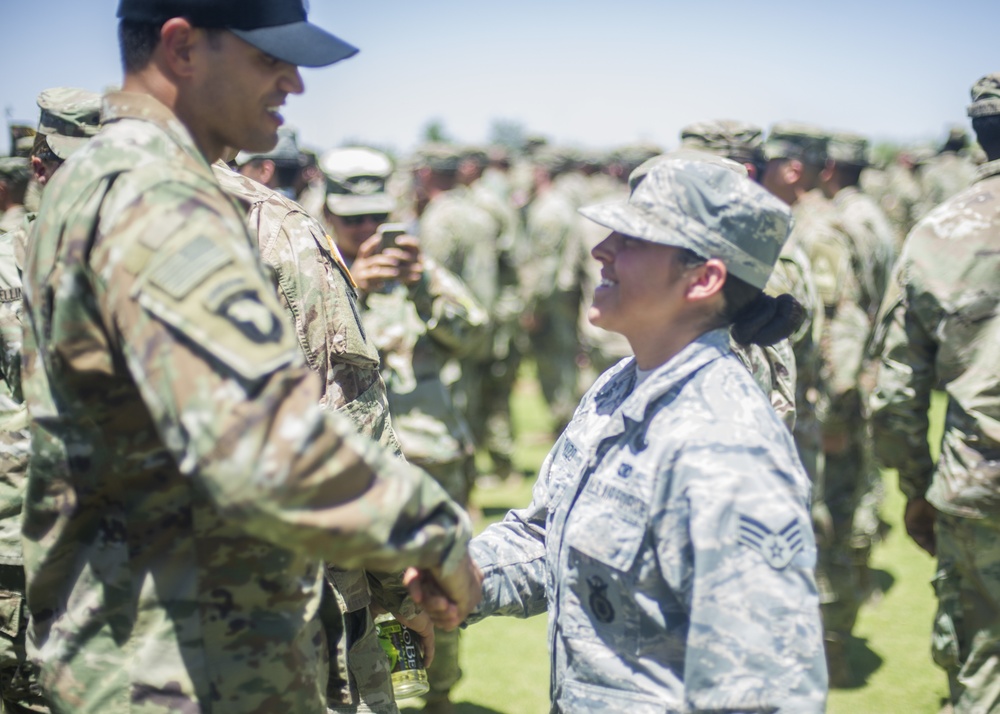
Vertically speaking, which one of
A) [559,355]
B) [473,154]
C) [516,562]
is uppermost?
[516,562]

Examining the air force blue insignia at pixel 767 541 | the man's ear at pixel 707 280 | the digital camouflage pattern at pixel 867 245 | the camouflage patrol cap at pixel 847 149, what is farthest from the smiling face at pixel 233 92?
the camouflage patrol cap at pixel 847 149

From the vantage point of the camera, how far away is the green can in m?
2.55

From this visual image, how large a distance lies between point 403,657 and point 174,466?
122cm

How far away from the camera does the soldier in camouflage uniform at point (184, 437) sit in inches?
55.9

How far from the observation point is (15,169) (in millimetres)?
4375

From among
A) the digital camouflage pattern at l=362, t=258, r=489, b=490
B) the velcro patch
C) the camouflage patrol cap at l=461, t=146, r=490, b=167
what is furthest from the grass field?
the camouflage patrol cap at l=461, t=146, r=490, b=167

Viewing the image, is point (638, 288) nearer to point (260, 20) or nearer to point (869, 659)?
point (260, 20)

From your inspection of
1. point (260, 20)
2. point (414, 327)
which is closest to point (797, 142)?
point (414, 327)

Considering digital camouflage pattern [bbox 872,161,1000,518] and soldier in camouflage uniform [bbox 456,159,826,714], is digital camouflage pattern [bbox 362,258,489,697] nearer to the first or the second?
digital camouflage pattern [bbox 872,161,1000,518]

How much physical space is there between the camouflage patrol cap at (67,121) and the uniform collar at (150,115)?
4.76 ft

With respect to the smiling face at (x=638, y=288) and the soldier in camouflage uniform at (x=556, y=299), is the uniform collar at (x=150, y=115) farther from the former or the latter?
the soldier in camouflage uniform at (x=556, y=299)

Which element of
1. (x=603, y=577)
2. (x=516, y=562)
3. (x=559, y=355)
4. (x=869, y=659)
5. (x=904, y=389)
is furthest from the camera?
(x=559, y=355)

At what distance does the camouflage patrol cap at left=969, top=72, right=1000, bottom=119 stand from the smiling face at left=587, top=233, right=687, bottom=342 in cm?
219

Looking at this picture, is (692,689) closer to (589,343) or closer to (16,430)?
(16,430)
